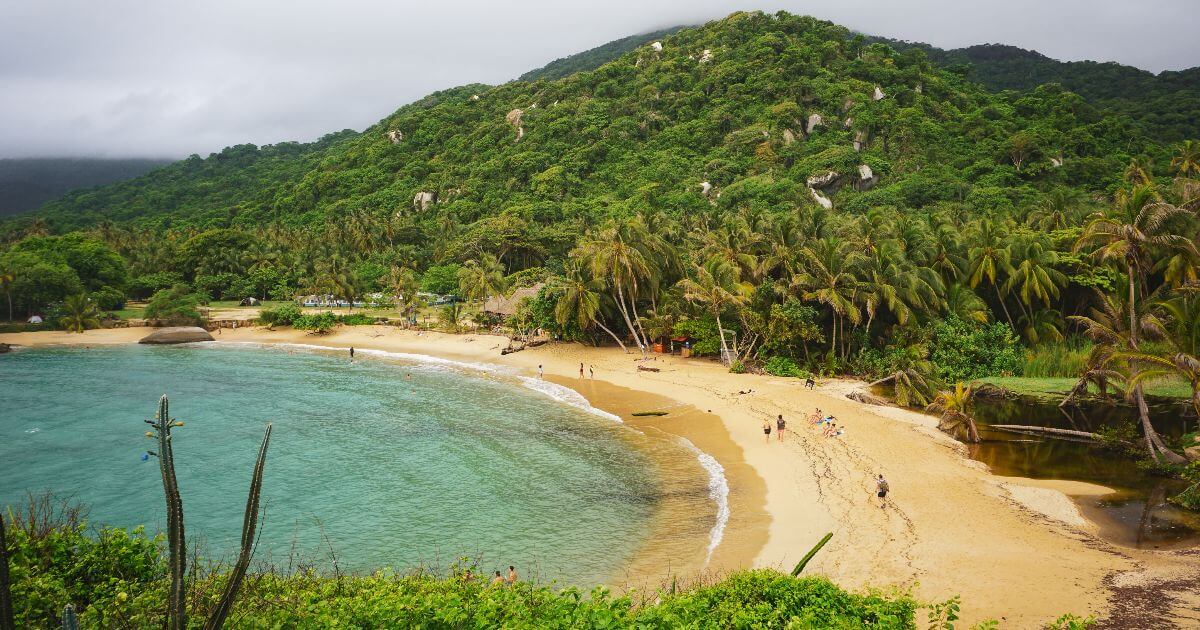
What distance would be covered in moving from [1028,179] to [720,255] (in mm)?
52845

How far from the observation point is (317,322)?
55.8 metres

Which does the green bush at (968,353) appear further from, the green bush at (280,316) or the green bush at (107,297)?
the green bush at (107,297)

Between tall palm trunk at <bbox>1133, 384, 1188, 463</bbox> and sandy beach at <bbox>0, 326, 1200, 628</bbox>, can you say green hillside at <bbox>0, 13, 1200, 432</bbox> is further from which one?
sandy beach at <bbox>0, 326, 1200, 628</bbox>

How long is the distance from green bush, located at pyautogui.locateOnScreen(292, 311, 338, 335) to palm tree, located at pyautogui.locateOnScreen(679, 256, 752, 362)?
3467 cm

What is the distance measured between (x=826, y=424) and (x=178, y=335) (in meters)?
53.2

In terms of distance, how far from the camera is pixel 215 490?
2158 centimetres

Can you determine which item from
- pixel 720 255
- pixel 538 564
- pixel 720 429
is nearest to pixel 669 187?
pixel 720 255

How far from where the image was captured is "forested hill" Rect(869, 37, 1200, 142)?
267ft

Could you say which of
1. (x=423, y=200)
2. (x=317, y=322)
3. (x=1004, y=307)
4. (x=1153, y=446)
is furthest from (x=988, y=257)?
(x=423, y=200)

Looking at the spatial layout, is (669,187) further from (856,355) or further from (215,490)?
(215,490)

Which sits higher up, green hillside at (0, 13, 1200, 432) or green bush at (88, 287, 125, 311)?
green hillside at (0, 13, 1200, 432)

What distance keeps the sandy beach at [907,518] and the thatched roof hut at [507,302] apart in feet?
67.5

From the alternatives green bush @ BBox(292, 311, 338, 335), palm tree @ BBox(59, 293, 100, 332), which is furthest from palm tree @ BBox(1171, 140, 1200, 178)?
palm tree @ BBox(59, 293, 100, 332)

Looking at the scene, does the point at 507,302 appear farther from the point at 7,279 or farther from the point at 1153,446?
the point at 7,279
